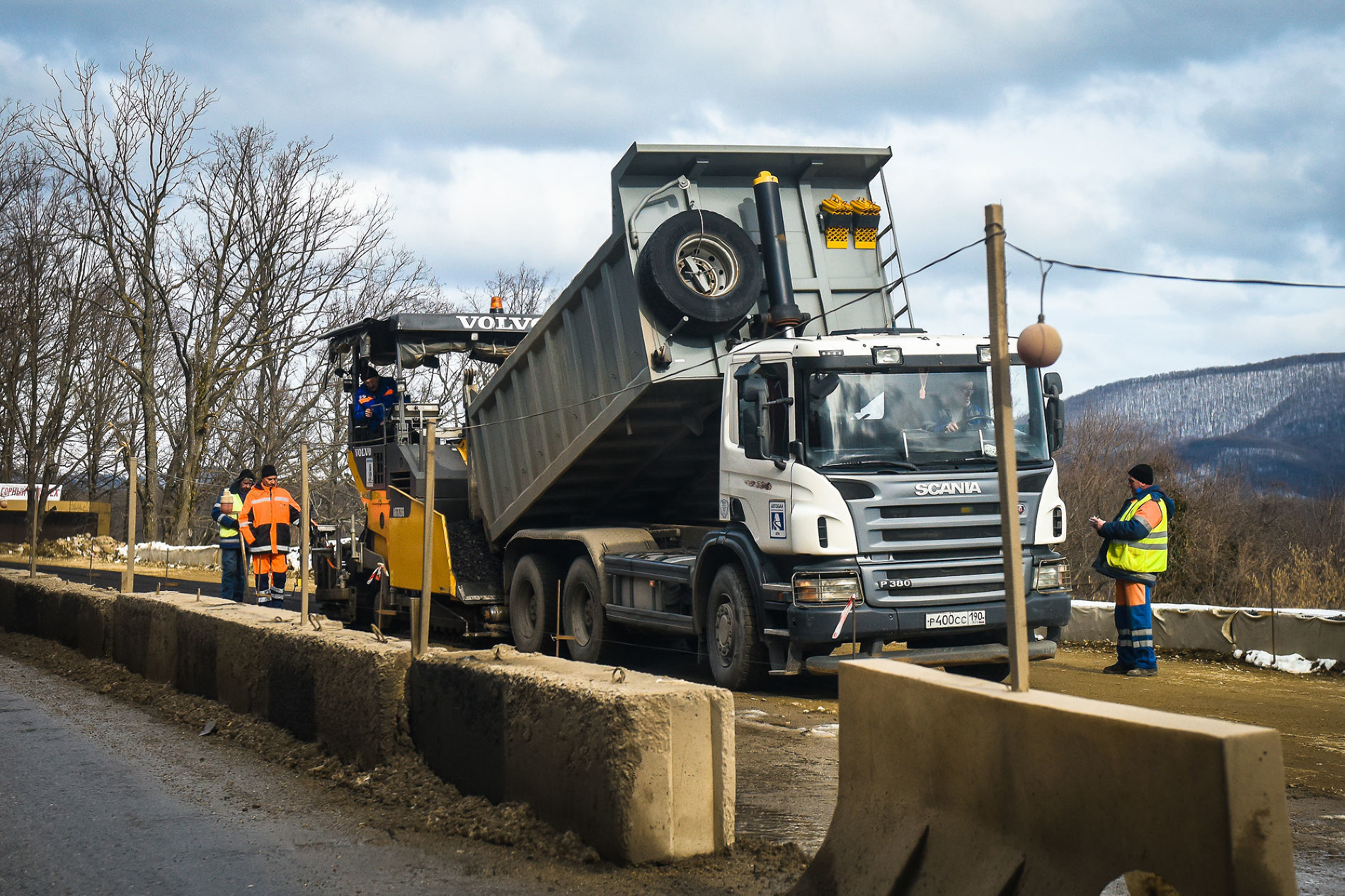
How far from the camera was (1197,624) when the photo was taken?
11.0 m

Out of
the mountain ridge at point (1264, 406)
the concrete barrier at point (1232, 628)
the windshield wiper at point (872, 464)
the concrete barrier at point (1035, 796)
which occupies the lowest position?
the concrete barrier at point (1232, 628)

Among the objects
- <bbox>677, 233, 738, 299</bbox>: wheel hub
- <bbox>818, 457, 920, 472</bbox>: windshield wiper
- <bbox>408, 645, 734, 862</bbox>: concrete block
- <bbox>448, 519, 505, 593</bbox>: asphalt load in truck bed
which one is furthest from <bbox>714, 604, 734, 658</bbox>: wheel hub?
<bbox>408, 645, 734, 862</bbox>: concrete block

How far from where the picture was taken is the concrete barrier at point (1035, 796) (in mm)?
2641

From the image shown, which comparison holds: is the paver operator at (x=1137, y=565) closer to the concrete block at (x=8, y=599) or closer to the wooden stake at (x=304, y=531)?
the wooden stake at (x=304, y=531)

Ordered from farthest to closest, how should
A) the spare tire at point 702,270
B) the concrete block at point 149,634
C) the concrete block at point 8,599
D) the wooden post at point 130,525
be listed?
the concrete block at point 8,599
the wooden post at point 130,525
the spare tire at point 702,270
the concrete block at point 149,634

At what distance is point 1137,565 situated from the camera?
967 cm

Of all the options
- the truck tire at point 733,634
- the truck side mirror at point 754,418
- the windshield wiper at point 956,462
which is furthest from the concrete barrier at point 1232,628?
the truck side mirror at point 754,418

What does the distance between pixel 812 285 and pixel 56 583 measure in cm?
811

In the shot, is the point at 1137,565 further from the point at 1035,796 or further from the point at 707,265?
the point at 1035,796

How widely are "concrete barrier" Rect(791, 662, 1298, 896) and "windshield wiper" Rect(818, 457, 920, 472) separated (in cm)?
440

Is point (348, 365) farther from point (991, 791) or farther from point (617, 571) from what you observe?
point (991, 791)

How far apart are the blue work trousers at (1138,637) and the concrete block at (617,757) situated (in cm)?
616

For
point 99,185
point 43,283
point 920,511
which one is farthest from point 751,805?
point 43,283

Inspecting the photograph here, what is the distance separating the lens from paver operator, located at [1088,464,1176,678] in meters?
9.66
